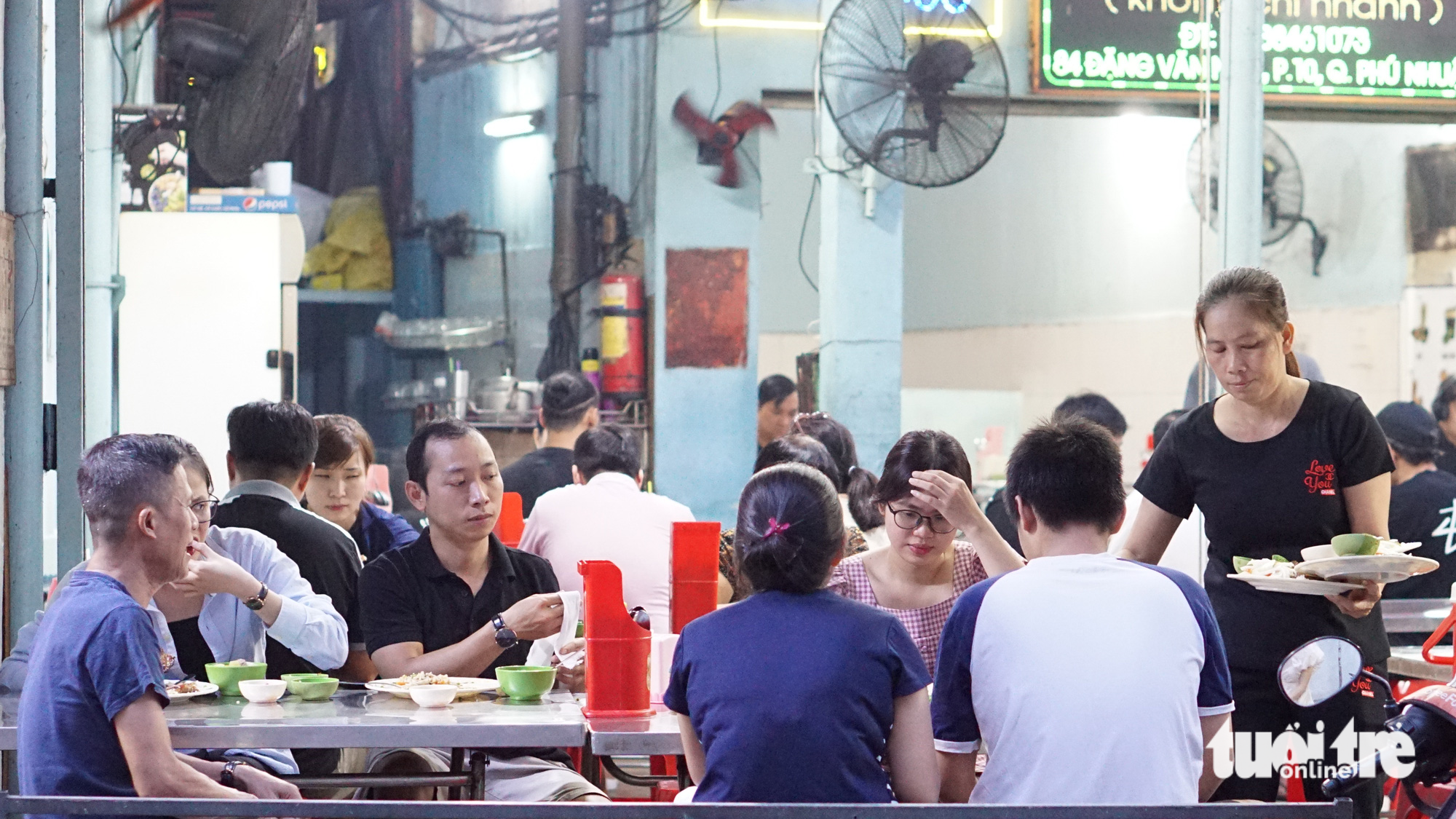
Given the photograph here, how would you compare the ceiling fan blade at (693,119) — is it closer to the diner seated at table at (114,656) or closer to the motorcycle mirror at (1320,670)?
the diner seated at table at (114,656)

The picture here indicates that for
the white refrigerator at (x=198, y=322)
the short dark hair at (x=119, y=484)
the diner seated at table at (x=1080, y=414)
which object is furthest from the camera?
the white refrigerator at (x=198, y=322)

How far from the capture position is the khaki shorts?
2.94m

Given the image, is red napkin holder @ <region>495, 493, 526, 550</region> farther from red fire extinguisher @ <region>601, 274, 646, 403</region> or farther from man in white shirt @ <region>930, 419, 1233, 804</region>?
red fire extinguisher @ <region>601, 274, 646, 403</region>

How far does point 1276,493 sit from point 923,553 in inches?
27.8

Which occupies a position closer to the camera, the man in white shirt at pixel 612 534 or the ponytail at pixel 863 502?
the ponytail at pixel 863 502

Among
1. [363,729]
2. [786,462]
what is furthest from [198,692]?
[786,462]

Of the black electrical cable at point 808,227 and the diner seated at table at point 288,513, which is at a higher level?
the black electrical cable at point 808,227

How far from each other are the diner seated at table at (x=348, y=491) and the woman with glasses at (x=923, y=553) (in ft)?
5.36

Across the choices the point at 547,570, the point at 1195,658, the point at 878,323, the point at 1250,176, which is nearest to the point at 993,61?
the point at 878,323

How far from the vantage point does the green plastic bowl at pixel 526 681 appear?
2.93 m

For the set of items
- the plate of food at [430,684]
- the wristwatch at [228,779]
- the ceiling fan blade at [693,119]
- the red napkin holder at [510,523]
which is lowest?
the wristwatch at [228,779]

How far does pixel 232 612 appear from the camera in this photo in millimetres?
3219

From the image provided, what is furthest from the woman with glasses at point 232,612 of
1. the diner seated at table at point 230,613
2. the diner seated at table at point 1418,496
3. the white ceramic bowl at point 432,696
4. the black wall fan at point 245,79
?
the diner seated at table at point 1418,496

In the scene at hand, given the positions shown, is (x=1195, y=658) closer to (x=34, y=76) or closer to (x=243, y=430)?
(x=243, y=430)
